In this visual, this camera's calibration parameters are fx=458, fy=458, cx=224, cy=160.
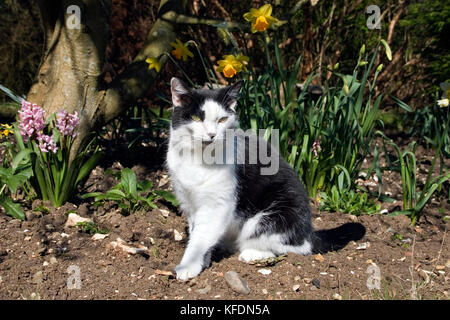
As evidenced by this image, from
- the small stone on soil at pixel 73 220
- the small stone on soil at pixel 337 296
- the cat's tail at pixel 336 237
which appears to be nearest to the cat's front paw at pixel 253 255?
the cat's tail at pixel 336 237

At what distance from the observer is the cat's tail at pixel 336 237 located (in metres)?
2.95

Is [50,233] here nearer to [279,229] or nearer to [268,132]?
[279,229]

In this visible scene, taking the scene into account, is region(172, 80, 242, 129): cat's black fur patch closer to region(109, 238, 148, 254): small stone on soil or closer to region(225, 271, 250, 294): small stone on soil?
region(109, 238, 148, 254): small stone on soil

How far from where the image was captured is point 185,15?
378cm

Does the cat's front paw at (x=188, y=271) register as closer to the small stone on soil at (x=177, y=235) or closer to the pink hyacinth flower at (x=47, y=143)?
the small stone on soil at (x=177, y=235)

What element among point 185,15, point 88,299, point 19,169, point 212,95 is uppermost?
point 185,15

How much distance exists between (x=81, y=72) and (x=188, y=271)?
1.77 meters

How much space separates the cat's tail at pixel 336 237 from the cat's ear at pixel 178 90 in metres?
1.20

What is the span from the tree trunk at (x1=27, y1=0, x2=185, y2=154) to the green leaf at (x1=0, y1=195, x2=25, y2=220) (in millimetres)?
624

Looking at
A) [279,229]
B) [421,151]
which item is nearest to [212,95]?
[279,229]

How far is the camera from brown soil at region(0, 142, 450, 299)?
2324mm

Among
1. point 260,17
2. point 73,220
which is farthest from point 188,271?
point 260,17

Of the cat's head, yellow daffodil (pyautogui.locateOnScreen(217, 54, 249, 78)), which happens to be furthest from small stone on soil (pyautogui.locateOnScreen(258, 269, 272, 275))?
yellow daffodil (pyautogui.locateOnScreen(217, 54, 249, 78))

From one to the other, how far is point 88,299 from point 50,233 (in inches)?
33.2
